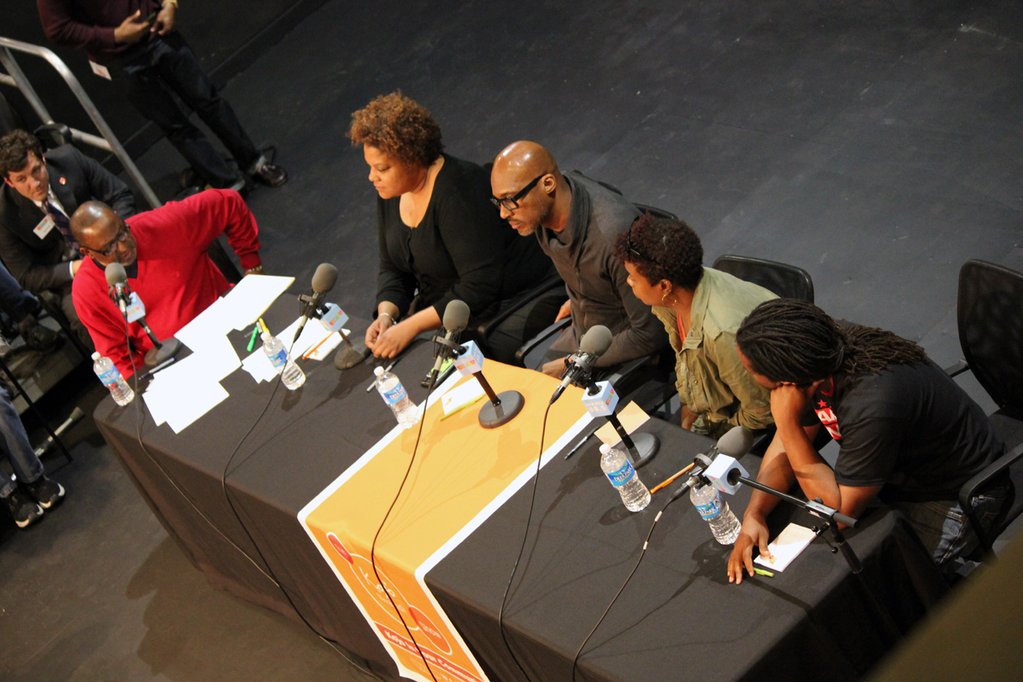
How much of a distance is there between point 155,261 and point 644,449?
2318 millimetres

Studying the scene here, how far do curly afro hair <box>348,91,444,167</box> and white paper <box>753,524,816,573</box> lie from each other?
5.88 ft

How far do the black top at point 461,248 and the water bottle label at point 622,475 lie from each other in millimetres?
1128

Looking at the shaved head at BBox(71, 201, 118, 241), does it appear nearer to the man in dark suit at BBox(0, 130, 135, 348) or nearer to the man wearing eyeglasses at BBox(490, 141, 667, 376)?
the man in dark suit at BBox(0, 130, 135, 348)

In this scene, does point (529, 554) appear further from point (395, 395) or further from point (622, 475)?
point (395, 395)

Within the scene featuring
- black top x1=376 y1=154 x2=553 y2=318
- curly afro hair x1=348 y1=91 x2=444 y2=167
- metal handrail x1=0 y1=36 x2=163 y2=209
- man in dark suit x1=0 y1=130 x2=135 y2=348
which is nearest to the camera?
curly afro hair x1=348 y1=91 x2=444 y2=167

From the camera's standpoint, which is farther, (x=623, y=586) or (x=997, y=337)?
(x=997, y=337)

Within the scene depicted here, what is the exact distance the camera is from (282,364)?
3.50 meters

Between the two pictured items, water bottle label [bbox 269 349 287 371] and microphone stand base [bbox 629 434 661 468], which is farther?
water bottle label [bbox 269 349 287 371]

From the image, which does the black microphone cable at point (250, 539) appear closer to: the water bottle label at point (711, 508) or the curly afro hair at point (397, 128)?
the curly afro hair at point (397, 128)

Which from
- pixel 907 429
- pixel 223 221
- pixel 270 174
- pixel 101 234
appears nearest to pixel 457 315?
pixel 907 429

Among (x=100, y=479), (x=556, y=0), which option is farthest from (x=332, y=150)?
(x=100, y=479)

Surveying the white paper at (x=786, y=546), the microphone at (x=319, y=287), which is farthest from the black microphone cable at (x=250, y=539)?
the white paper at (x=786, y=546)

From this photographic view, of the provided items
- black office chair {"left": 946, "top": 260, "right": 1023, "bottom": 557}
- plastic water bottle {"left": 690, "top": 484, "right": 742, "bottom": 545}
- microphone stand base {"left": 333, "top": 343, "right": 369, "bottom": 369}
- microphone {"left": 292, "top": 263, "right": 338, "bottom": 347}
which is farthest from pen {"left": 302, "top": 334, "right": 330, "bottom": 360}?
black office chair {"left": 946, "top": 260, "right": 1023, "bottom": 557}

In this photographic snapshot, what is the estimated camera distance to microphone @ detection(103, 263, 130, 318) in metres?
3.55
